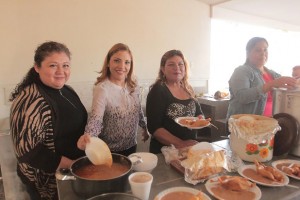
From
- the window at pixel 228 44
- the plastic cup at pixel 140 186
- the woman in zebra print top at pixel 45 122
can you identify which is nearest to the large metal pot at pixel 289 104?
the plastic cup at pixel 140 186

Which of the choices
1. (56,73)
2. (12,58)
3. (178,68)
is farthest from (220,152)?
(12,58)

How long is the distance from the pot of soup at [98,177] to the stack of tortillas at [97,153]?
33 millimetres

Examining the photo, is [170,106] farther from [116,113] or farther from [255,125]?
[255,125]

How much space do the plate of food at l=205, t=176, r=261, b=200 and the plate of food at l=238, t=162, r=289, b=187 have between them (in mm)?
64

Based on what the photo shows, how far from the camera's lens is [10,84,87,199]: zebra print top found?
1.04m

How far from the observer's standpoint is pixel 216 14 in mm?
3389

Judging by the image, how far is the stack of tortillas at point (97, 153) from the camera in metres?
0.84

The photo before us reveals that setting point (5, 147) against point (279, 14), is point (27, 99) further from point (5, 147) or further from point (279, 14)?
point (279, 14)

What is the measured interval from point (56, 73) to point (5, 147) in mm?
1095

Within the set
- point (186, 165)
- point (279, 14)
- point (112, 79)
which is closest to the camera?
point (186, 165)

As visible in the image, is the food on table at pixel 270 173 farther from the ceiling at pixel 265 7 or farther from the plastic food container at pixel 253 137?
the ceiling at pixel 265 7

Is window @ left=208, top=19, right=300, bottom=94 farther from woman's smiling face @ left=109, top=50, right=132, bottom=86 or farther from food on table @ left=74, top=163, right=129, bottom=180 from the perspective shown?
food on table @ left=74, top=163, right=129, bottom=180

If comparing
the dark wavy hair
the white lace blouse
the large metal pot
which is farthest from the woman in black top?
the dark wavy hair

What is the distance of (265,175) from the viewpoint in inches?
34.5
